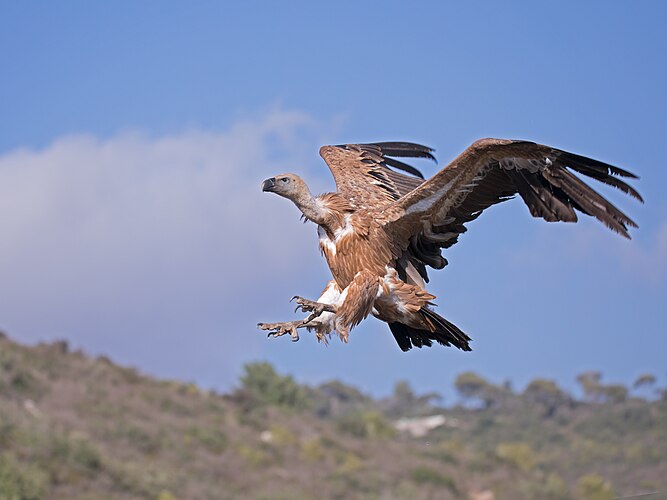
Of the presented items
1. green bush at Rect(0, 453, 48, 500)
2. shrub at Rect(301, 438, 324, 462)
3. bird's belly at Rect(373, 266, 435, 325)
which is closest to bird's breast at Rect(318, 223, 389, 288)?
bird's belly at Rect(373, 266, 435, 325)

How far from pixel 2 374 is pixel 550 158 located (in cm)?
3557

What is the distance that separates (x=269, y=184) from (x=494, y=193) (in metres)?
1.77

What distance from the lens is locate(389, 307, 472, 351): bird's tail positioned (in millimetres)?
9336

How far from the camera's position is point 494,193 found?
29.1 feet

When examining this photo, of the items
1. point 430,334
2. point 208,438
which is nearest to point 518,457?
point 208,438

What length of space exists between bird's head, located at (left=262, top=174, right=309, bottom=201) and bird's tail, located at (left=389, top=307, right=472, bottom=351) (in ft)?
4.45

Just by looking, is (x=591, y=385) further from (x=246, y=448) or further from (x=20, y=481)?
(x=20, y=481)

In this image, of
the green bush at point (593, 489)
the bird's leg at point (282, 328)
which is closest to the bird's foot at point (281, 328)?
the bird's leg at point (282, 328)

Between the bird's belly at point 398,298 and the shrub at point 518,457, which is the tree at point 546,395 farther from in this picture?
the bird's belly at point 398,298

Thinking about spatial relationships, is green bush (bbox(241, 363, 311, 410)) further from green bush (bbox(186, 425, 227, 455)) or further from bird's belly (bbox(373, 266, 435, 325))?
bird's belly (bbox(373, 266, 435, 325))

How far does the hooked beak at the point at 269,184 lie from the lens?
30.1 ft

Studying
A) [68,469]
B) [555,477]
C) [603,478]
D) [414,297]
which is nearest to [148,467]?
[68,469]

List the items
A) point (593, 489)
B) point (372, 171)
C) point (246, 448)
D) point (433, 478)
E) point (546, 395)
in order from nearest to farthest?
point (372, 171) → point (246, 448) → point (433, 478) → point (593, 489) → point (546, 395)

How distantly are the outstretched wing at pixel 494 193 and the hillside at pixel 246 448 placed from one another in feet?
A: 69.1
